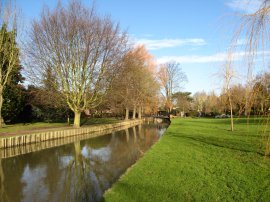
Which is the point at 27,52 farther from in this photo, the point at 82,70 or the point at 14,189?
the point at 14,189

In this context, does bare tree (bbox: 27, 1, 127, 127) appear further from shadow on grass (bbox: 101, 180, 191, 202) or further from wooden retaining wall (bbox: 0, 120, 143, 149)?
shadow on grass (bbox: 101, 180, 191, 202)

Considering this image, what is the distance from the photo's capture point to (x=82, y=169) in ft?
38.4

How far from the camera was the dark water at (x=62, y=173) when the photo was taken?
8242 millimetres

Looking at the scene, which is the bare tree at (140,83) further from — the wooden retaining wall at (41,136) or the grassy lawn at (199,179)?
the grassy lawn at (199,179)

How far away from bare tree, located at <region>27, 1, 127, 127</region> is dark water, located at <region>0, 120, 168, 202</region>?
10.6 meters

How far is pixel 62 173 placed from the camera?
36.1 feet

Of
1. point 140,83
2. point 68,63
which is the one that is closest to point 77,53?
point 68,63

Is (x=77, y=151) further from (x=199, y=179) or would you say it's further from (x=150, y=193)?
(x=150, y=193)

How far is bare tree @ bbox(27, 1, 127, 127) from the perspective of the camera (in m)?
24.5

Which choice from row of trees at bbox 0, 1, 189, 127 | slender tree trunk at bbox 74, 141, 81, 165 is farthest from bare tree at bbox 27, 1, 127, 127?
slender tree trunk at bbox 74, 141, 81, 165

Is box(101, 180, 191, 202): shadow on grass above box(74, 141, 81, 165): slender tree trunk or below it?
above

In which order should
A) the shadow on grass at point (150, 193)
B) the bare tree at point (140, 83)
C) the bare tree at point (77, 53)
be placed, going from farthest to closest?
the bare tree at point (140, 83), the bare tree at point (77, 53), the shadow on grass at point (150, 193)

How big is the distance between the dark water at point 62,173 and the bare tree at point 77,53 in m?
10.6

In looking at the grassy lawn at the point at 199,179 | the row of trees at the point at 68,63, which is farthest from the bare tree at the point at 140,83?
the grassy lawn at the point at 199,179
